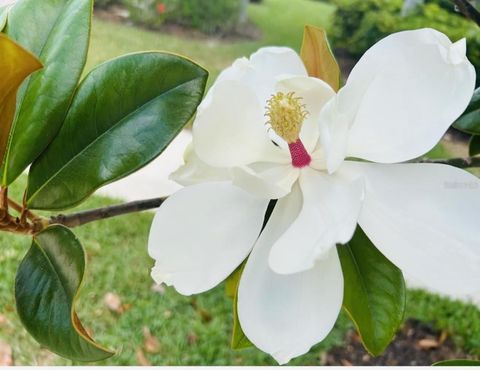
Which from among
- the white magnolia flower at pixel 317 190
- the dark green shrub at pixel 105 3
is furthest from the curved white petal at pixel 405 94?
the dark green shrub at pixel 105 3

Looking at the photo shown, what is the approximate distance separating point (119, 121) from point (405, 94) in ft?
0.53

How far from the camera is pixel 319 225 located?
0.29 metres

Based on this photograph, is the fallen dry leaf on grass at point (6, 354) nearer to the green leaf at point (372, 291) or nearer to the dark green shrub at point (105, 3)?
the green leaf at point (372, 291)

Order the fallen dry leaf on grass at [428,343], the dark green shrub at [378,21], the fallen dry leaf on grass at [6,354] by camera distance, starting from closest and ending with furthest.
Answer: the fallen dry leaf on grass at [6,354] < the fallen dry leaf on grass at [428,343] < the dark green shrub at [378,21]

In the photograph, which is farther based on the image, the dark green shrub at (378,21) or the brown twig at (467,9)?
the dark green shrub at (378,21)

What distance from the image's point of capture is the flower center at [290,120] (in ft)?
1.03

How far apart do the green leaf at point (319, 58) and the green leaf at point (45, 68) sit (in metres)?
0.13

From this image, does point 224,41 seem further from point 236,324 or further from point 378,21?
point 236,324

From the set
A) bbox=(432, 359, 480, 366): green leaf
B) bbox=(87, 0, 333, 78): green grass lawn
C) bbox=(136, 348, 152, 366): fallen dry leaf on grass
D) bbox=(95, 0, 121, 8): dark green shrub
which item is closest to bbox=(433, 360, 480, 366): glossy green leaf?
bbox=(432, 359, 480, 366): green leaf

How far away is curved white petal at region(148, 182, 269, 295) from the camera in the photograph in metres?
0.32

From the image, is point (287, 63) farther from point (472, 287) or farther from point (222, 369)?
point (222, 369)

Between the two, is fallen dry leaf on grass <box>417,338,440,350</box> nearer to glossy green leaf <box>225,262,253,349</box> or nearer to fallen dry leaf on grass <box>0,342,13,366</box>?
fallen dry leaf on grass <box>0,342,13,366</box>

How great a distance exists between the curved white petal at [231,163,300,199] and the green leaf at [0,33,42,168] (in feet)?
0.36

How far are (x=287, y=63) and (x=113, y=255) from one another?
1.76 meters
